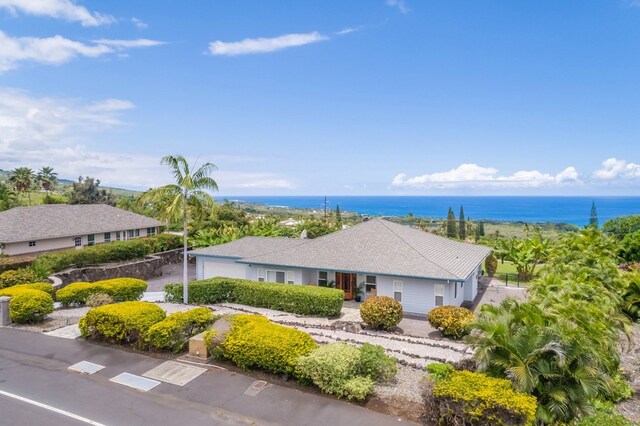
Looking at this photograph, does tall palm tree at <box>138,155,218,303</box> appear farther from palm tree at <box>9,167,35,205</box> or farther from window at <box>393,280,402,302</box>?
palm tree at <box>9,167,35,205</box>

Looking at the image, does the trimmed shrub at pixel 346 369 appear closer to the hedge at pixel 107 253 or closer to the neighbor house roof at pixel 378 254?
the neighbor house roof at pixel 378 254

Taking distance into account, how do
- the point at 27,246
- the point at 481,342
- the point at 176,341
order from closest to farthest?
the point at 481,342, the point at 176,341, the point at 27,246

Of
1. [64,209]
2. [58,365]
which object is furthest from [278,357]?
[64,209]

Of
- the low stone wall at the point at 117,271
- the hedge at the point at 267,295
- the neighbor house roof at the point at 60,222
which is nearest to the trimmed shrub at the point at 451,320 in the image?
the hedge at the point at 267,295

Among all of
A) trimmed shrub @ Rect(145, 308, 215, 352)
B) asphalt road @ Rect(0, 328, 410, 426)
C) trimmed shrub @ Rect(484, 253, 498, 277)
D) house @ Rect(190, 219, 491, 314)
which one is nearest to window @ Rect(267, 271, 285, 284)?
house @ Rect(190, 219, 491, 314)

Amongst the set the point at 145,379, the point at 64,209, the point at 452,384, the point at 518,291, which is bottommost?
the point at 518,291

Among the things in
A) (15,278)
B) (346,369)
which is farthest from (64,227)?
(346,369)

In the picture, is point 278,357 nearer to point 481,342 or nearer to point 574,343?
point 481,342
